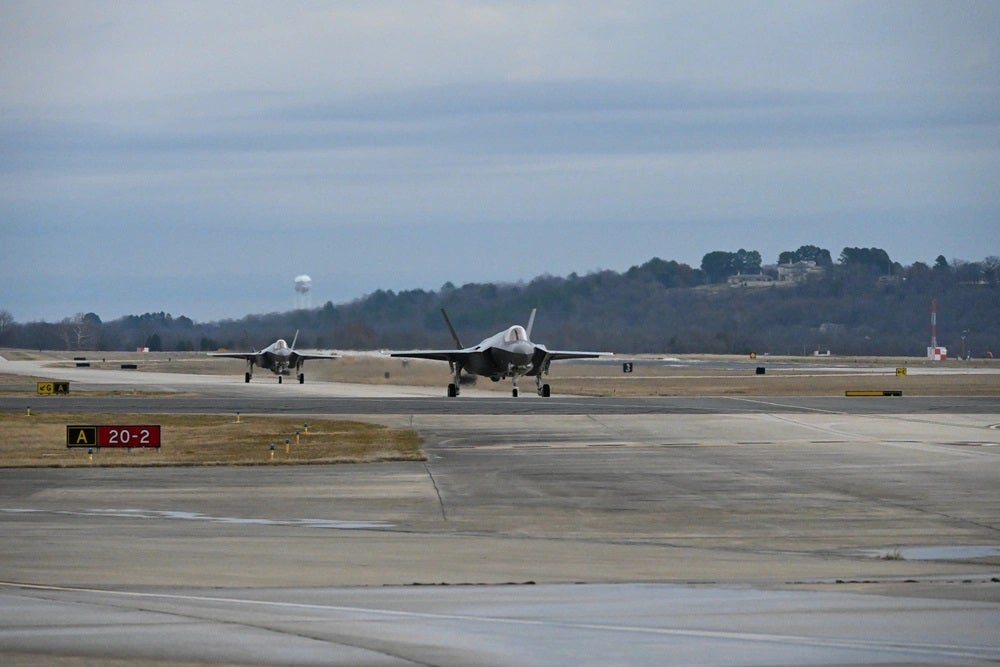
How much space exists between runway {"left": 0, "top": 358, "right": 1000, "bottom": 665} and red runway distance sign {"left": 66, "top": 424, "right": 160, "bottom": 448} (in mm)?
3910

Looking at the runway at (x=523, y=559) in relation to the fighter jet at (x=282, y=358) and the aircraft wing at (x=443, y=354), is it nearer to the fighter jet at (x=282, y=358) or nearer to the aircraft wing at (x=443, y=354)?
the aircraft wing at (x=443, y=354)

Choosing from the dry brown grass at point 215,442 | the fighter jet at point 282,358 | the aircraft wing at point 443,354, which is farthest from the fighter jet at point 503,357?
the fighter jet at point 282,358

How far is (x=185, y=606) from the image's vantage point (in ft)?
37.2

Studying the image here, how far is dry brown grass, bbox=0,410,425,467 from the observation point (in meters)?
29.6

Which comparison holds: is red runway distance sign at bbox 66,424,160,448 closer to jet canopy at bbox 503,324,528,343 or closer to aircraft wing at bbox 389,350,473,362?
jet canopy at bbox 503,324,528,343

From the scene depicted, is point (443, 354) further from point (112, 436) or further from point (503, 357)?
point (112, 436)

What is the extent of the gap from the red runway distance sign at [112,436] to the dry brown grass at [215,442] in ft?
0.87

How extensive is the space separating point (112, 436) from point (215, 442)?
3769 millimetres

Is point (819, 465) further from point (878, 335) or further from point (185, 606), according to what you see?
point (878, 335)

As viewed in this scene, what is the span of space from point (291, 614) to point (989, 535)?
1017 cm

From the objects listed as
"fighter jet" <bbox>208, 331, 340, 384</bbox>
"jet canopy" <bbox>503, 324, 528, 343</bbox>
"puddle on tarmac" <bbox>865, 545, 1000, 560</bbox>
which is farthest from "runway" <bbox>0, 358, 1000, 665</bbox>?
"fighter jet" <bbox>208, 331, 340, 384</bbox>

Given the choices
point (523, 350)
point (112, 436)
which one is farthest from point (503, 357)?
point (112, 436)

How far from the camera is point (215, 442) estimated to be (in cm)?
3491

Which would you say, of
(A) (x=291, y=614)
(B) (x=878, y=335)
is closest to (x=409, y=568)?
(A) (x=291, y=614)
